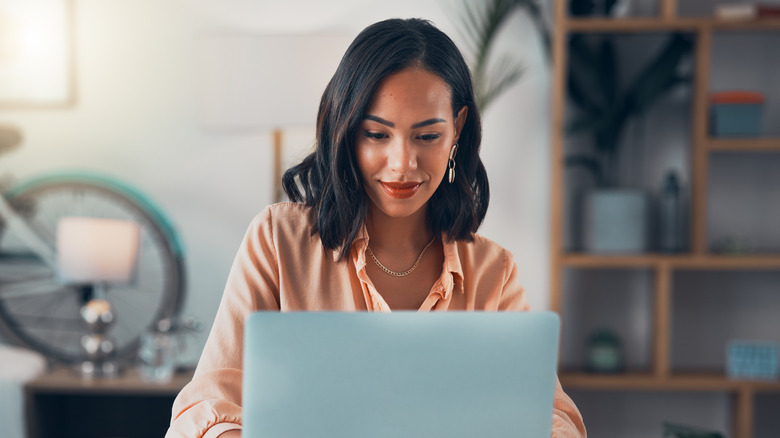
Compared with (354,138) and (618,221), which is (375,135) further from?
(618,221)

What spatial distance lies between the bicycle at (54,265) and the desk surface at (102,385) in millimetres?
335

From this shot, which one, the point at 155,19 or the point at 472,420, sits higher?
the point at 155,19

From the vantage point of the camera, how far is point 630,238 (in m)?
2.58

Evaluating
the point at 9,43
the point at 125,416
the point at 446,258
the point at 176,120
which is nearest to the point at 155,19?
the point at 176,120

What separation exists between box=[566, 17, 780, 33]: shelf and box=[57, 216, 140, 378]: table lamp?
1634 mm

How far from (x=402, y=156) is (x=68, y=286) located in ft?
7.41

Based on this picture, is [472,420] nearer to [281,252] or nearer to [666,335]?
[281,252]

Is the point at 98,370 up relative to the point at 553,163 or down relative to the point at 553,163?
down

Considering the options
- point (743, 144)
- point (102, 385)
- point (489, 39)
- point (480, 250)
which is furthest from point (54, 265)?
point (743, 144)

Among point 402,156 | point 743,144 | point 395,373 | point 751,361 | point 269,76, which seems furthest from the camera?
point 751,361

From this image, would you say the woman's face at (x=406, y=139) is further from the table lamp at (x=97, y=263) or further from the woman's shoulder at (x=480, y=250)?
the table lamp at (x=97, y=263)

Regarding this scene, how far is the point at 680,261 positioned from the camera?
8.28 ft

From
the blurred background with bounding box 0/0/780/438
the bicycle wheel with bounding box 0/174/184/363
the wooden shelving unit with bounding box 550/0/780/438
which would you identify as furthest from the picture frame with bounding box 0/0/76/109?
the wooden shelving unit with bounding box 550/0/780/438

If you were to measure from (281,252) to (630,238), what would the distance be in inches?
69.9
